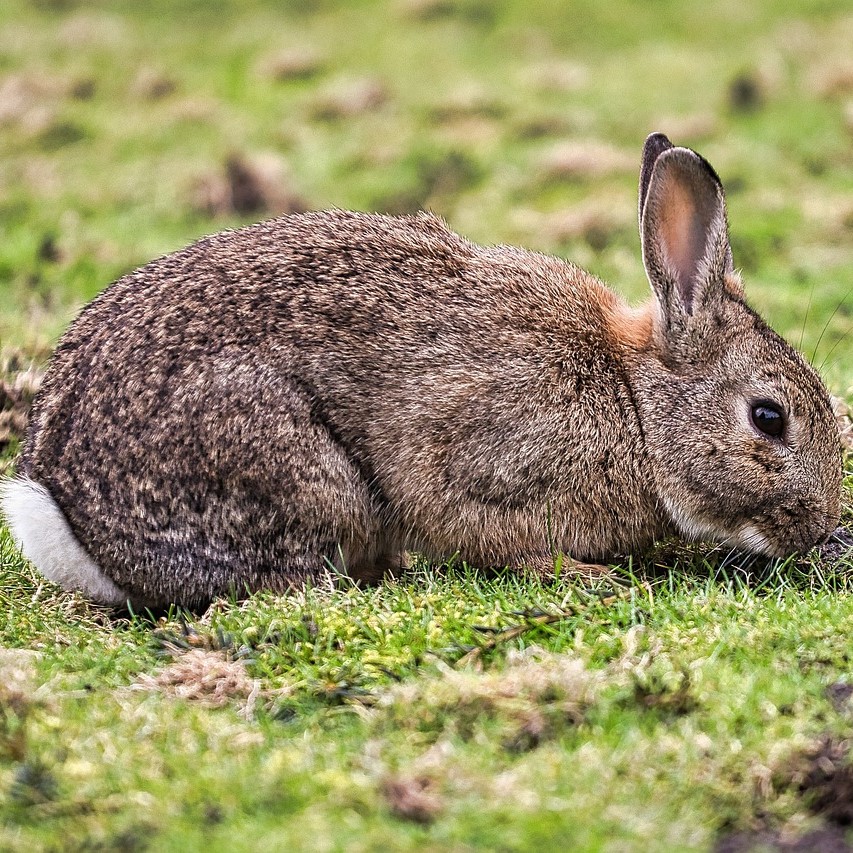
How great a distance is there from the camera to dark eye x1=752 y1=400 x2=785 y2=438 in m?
6.11

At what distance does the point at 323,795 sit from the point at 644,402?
3001 mm

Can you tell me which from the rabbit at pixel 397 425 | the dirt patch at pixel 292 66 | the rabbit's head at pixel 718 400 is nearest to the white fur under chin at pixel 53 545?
the rabbit at pixel 397 425

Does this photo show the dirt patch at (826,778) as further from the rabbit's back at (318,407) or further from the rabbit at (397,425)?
the rabbit's back at (318,407)

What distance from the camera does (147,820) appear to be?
391 cm

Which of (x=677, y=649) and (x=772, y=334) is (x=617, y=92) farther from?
(x=677, y=649)

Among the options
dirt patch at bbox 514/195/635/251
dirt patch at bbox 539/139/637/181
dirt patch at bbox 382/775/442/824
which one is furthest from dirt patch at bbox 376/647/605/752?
Result: dirt patch at bbox 539/139/637/181

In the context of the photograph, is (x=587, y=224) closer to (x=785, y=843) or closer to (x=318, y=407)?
(x=318, y=407)

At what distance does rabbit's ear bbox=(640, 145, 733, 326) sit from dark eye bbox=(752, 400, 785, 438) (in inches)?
23.4

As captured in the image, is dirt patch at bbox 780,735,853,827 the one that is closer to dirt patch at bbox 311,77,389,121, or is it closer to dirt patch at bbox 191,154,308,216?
dirt patch at bbox 191,154,308,216

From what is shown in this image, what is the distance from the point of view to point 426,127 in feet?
53.4

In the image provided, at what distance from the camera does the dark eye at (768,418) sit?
6.11m

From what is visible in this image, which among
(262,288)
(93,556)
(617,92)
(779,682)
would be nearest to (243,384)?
(262,288)

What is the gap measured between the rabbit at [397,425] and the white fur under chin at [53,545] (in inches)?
0.5

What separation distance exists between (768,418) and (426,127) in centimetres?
1098
